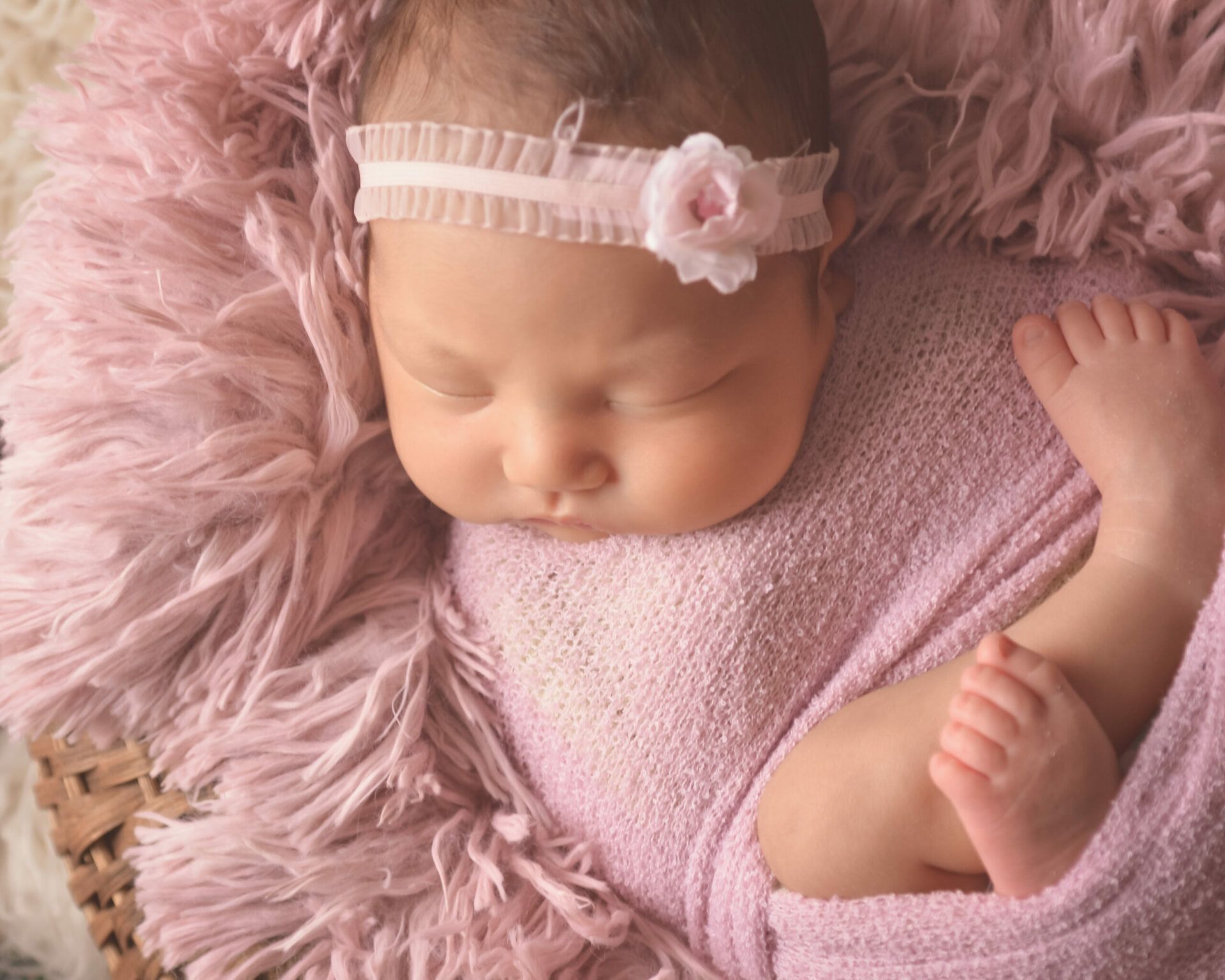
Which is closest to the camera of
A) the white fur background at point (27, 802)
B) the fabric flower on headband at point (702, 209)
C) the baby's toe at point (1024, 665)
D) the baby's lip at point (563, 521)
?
the fabric flower on headband at point (702, 209)

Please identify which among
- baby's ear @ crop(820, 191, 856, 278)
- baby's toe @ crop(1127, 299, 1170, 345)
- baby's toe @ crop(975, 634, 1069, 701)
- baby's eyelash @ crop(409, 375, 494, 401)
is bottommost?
baby's eyelash @ crop(409, 375, 494, 401)

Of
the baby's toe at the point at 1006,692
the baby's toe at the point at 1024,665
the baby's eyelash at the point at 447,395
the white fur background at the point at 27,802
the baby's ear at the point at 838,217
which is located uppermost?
the baby's ear at the point at 838,217

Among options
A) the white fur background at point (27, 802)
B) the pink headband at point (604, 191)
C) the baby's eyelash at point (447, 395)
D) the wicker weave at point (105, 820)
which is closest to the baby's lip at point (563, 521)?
the baby's eyelash at point (447, 395)

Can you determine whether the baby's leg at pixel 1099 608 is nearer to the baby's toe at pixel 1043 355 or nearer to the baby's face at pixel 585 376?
the baby's toe at pixel 1043 355

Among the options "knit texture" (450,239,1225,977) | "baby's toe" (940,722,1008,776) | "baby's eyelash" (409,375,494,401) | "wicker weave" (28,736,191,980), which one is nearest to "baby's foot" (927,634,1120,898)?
"baby's toe" (940,722,1008,776)

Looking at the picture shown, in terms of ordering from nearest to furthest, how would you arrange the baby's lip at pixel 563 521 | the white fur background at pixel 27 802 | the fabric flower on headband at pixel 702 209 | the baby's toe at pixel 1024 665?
the fabric flower on headband at pixel 702 209
the baby's toe at pixel 1024 665
the baby's lip at pixel 563 521
the white fur background at pixel 27 802

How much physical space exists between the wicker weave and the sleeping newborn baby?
0.37m

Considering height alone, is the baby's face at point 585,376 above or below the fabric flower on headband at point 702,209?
below

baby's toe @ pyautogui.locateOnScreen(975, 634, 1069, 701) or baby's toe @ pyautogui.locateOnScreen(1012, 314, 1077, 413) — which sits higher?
baby's toe @ pyautogui.locateOnScreen(1012, 314, 1077, 413)

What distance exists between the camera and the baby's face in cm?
80

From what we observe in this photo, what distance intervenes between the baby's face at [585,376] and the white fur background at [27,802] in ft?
2.04

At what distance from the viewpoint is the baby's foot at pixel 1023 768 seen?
0.80 metres

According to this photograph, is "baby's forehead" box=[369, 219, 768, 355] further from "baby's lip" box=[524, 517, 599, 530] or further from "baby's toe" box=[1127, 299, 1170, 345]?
"baby's toe" box=[1127, 299, 1170, 345]

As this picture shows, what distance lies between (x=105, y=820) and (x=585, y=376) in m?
0.60
